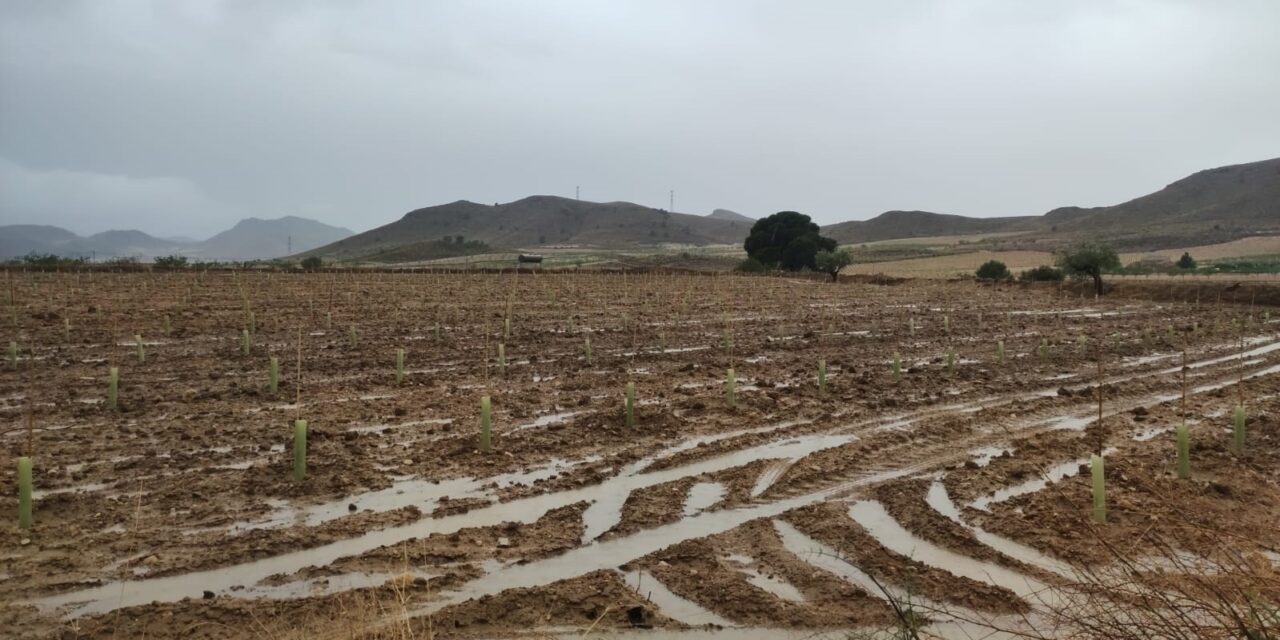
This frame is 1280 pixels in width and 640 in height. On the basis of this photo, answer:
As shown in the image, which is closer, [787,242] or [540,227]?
[787,242]

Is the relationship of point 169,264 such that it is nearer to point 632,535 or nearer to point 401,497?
point 401,497

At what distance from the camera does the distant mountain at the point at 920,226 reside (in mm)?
114250

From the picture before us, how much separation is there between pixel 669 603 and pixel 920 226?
12234 centimetres

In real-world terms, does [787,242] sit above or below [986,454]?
above

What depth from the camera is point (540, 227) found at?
12512 cm

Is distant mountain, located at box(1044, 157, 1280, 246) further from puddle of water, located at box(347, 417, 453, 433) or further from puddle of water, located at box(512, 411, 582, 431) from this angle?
puddle of water, located at box(347, 417, 453, 433)

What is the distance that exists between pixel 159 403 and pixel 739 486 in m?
5.94

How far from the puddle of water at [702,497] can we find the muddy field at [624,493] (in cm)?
5

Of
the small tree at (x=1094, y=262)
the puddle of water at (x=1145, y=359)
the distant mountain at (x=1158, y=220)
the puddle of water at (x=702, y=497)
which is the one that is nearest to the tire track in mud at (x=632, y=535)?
the puddle of water at (x=702, y=497)

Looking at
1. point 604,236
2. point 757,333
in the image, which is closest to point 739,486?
point 757,333

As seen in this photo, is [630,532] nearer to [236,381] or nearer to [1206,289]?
[236,381]

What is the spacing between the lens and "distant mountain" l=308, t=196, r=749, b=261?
118 m

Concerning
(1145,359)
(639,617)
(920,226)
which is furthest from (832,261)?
(920,226)

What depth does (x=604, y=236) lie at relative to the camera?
119125 millimetres
